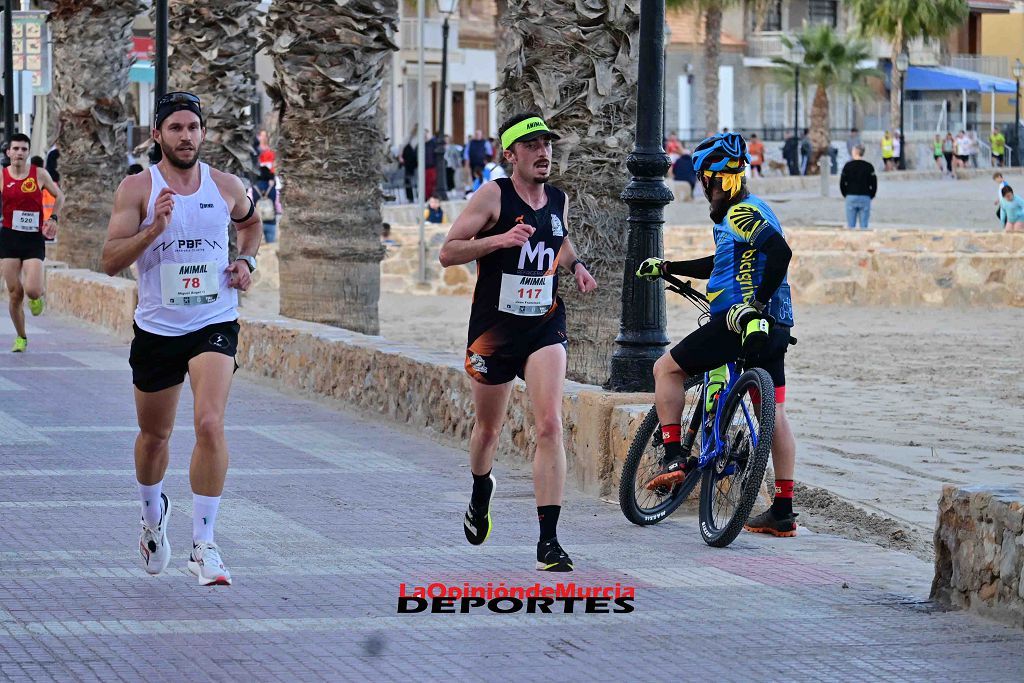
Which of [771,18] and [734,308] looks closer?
[734,308]

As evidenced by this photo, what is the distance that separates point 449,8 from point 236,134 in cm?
1701

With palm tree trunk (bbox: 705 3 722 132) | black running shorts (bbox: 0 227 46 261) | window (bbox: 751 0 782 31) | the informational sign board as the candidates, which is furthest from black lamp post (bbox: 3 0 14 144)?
window (bbox: 751 0 782 31)

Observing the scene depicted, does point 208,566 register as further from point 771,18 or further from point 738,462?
point 771,18

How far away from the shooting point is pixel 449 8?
1403 inches

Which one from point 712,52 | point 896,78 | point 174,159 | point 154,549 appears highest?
point 712,52

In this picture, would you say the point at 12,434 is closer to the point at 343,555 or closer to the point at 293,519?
the point at 293,519

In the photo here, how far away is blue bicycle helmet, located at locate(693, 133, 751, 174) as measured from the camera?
26.8 ft

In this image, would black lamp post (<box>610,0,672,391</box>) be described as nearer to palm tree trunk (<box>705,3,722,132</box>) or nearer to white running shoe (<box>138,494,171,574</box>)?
white running shoe (<box>138,494,171,574</box>)

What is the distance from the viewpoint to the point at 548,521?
7.35 meters

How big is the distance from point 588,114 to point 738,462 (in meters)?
4.09

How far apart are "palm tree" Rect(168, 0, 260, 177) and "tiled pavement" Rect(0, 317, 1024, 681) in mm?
9039

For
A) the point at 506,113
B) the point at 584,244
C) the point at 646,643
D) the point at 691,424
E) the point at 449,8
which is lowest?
the point at 646,643

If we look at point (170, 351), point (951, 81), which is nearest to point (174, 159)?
point (170, 351)

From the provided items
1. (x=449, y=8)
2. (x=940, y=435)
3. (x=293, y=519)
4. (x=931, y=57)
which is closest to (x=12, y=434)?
(x=293, y=519)
